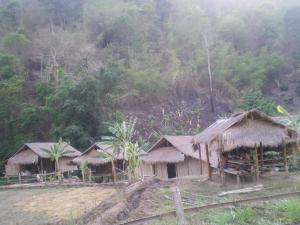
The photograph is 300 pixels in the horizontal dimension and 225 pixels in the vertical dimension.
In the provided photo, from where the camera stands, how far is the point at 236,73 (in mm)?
42906

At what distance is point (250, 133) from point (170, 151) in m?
8.10

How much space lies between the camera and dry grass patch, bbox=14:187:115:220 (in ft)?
42.9

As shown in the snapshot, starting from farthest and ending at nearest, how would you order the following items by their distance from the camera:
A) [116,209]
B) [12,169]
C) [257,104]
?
[257,104] < [12,169] < [116,209]

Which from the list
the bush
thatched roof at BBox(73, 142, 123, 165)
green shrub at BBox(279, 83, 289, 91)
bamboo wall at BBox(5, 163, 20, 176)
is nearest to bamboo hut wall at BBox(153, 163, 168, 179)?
thatched roof at BBox(73, 142, 123, 165)

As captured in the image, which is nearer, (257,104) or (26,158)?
(26,158)

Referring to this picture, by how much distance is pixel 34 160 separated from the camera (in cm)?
2856

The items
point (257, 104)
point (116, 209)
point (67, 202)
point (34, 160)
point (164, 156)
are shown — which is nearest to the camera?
point (116, 209)

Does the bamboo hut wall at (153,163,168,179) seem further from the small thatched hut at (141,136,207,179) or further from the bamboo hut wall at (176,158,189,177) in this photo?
the bamboo hut wall at (176,158,189,177)

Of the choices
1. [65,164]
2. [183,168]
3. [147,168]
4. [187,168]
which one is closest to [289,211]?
[187,168]

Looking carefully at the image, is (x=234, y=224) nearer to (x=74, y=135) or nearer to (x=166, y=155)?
(x=166, y=155)

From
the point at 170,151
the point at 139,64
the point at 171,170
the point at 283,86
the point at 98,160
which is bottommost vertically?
the point at 171,170

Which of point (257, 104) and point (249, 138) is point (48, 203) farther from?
point (257, 104)

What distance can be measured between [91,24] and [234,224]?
40612mm

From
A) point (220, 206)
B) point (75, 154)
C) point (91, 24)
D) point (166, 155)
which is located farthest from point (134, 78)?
point (220, 206)
